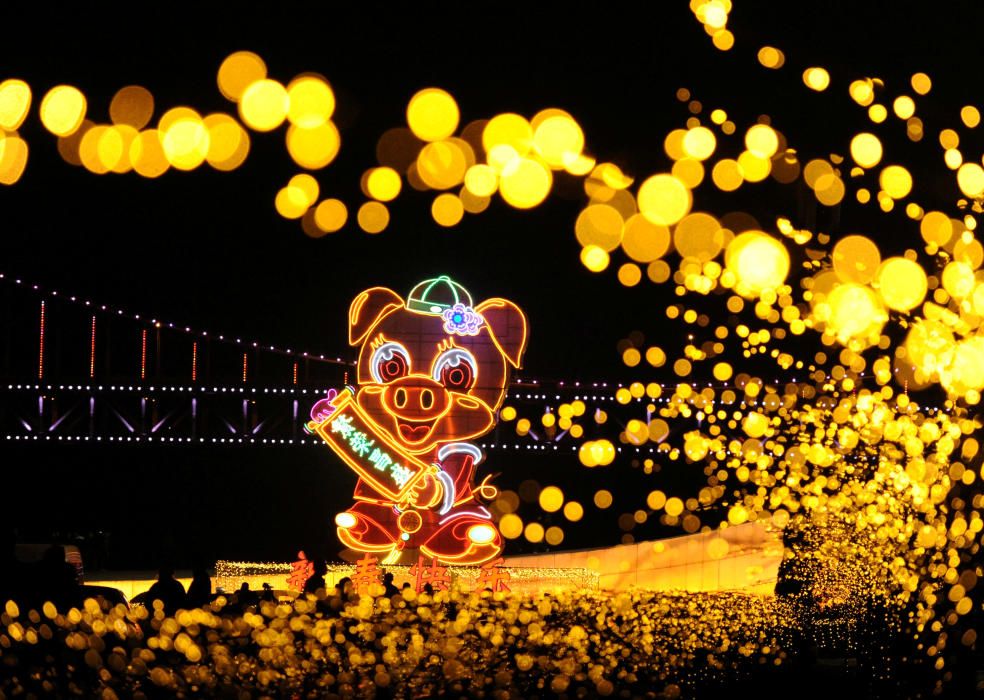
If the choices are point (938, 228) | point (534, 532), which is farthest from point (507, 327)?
point (938, 228)

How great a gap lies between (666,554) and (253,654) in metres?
12.2

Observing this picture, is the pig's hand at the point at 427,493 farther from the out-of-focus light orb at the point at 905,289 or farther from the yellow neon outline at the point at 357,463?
the out-of-focus light orb at the point at 905,289

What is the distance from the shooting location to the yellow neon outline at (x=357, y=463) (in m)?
15.6

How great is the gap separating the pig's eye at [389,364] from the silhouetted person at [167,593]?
28.2 feet

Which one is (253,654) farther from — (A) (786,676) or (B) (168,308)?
(B) (168,308)

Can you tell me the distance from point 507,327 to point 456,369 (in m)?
0.83

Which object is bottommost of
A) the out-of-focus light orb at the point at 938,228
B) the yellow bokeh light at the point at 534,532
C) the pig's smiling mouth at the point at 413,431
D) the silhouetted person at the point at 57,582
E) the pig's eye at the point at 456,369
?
the yellow bokeh light at the point at 534,532

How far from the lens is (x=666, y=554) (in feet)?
57.5

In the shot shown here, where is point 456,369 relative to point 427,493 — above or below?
above

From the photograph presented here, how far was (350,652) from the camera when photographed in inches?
228

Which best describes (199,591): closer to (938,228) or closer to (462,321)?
(938,228)

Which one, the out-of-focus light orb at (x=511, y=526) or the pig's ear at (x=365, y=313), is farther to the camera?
the out-of-focus light orb at (x=511, y=526)

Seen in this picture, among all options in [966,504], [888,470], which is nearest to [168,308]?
[888,470]

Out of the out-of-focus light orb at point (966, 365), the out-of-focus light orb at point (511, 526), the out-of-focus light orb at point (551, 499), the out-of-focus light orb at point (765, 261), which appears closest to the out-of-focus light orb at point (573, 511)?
the out-of-focus light orb at point (551, 499)
